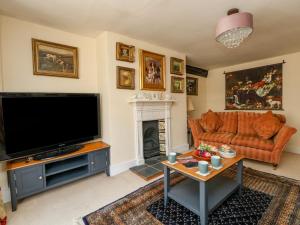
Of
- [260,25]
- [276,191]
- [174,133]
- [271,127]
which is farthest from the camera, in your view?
[174,133]

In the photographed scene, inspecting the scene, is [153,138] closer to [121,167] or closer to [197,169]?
[121,167]

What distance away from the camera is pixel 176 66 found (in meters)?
3.55

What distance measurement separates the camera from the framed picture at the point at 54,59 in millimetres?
2236

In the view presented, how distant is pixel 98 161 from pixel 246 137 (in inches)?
112

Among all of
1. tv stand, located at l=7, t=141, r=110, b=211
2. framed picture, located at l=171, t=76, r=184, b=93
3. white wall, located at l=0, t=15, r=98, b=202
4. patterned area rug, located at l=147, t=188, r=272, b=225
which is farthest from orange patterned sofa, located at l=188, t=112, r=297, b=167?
white wall, located at l=0, t=15, r=98, b=202

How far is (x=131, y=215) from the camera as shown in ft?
5.32

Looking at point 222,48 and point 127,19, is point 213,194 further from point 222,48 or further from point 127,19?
point 222,48

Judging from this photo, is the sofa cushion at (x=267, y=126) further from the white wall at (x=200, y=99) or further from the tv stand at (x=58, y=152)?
the tv stand at (x=58, y=152)

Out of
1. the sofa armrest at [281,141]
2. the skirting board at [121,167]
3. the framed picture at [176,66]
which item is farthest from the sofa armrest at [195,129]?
the skirting board at [121,167]

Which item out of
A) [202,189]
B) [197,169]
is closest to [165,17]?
[197,169]

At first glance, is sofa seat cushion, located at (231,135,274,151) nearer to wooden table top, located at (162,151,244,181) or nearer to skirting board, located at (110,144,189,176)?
wooden table top, located at (162,151,244,181)

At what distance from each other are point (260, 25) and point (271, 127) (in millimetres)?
1785

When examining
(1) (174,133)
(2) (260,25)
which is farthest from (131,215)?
(2) (260,25)

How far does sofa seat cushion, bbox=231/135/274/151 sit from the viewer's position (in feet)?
8.84
